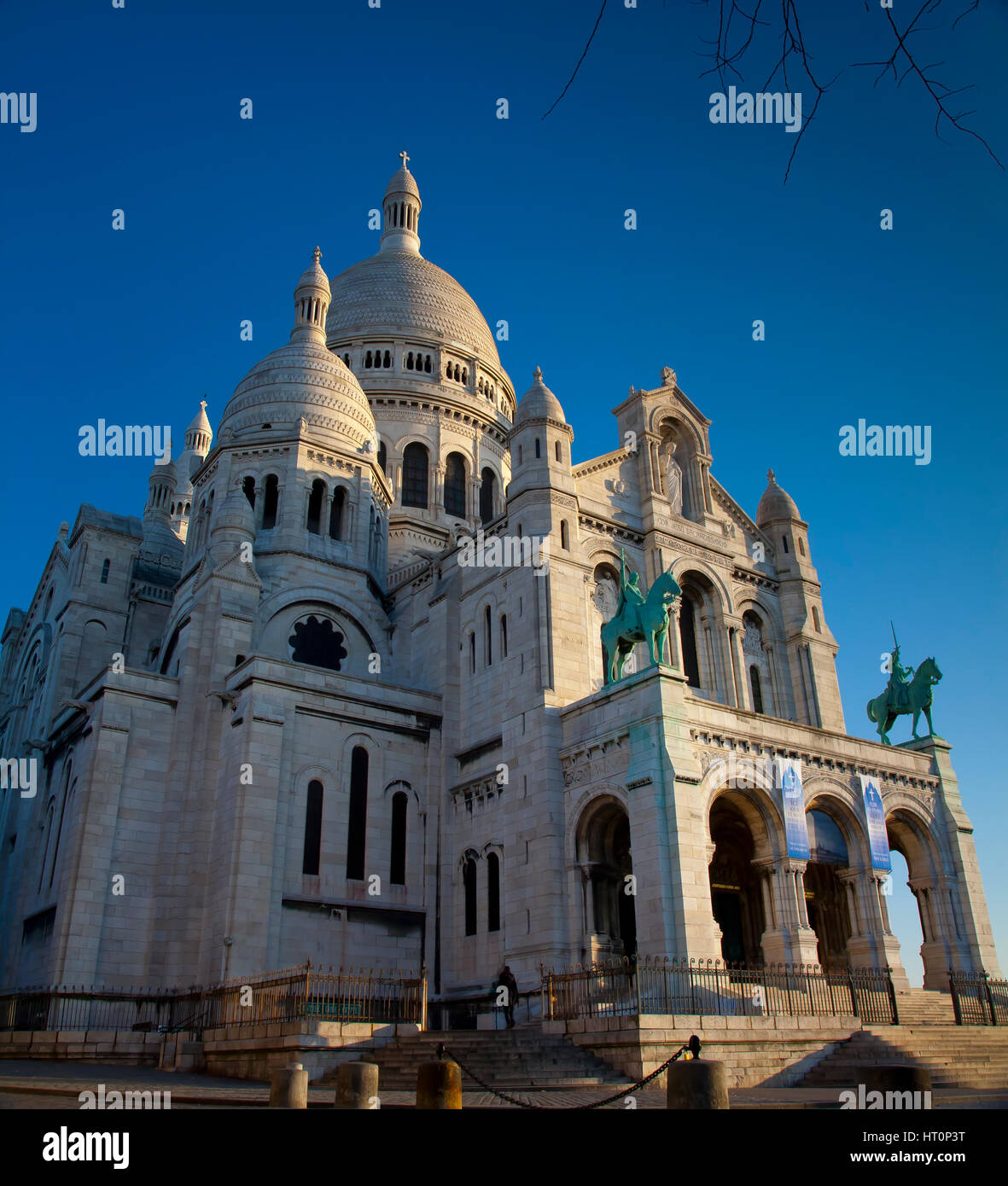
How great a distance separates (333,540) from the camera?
39875 mm

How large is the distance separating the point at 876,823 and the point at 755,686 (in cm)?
853

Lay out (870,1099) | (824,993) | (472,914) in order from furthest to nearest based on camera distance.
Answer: (472,914) < (824,993) < (870,1099)

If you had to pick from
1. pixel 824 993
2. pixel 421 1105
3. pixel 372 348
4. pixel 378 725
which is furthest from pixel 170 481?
pixel 421 1105

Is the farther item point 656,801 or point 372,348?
point 372,348

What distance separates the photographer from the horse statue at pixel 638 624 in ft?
91.4

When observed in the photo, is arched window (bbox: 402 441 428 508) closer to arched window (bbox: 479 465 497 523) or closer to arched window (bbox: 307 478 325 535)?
arched window (bbox: 479 465 497 523)

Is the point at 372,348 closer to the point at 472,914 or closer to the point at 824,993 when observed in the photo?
the point at 472,914

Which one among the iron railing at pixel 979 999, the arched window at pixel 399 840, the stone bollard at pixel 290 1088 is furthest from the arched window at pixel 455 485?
the stone bollard at pixel 290 1088

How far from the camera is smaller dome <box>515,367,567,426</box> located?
3431cm

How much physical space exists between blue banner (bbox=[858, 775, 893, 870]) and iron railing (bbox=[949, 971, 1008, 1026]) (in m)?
3.38

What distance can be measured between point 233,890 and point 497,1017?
26.0 feet

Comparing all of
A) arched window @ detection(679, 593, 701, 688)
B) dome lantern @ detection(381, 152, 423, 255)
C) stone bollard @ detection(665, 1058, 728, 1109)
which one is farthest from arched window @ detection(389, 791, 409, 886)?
dome lantern @ detection(381, 152, 423, 255)

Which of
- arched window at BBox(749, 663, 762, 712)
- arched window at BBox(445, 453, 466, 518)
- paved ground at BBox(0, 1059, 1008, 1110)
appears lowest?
paved ground at BBox(0, 1059, 1008, 1110)

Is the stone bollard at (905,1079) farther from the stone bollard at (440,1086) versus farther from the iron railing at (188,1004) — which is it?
the iron railing at (188,1004)
